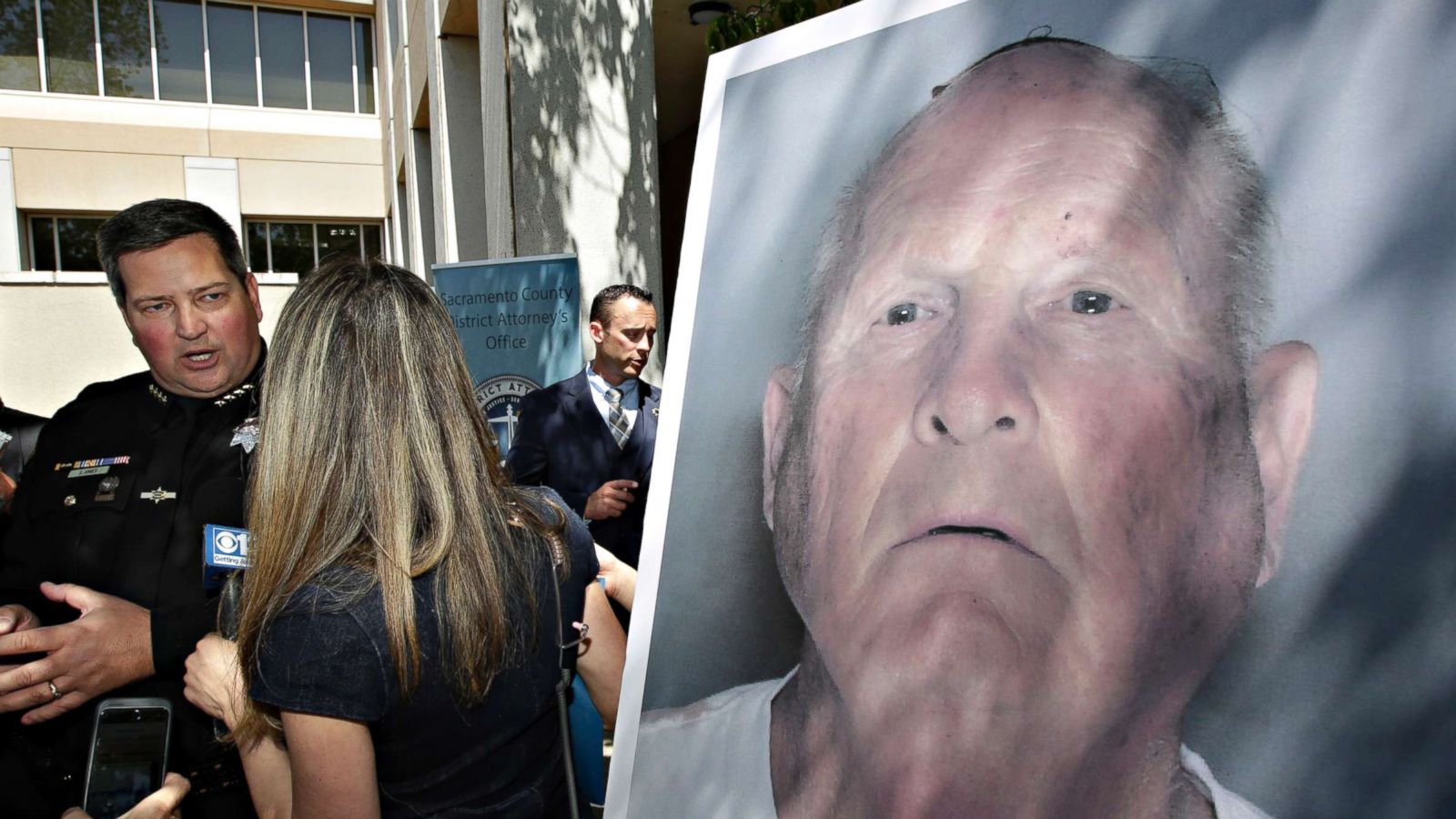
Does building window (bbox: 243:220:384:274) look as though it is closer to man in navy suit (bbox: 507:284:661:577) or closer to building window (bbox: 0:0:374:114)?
building window (bbox: 0:0:374:114)

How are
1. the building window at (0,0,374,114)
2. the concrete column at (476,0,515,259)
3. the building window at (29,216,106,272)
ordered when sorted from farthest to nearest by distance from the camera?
the building window at (0,0,374,114) → the building window at (29,216,106,272) → the concrete column at (476,0,515,259)

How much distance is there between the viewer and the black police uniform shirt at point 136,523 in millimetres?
1808

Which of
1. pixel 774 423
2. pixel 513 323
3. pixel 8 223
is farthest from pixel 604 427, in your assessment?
pixel 8 223

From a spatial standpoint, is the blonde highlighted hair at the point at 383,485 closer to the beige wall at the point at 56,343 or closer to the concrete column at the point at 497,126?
the concrete column at the point at 497,126

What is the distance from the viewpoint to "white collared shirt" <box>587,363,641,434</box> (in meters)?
3.76

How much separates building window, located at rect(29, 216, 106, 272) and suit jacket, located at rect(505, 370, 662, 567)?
15.6 m

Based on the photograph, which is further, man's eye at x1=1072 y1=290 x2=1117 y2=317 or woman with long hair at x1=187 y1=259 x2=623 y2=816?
woman with long hair at x1=187 y1=259 x2=623 y2=816

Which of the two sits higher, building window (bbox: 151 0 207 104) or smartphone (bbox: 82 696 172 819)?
building window (bbox: 151 0 207 104)

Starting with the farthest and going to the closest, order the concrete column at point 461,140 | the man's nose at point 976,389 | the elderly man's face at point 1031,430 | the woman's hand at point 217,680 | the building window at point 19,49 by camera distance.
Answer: the building window at point 19,49
the concrete column at point 461,140
the woman's hand at point 217,680
the man's nose at point 976,389
the elderly man's face at point 1031,430

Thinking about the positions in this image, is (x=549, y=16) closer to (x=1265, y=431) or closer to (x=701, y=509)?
(x=701, y=509)

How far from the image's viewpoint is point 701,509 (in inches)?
53.2

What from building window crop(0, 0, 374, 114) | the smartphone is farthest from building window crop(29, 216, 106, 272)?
the smartphone

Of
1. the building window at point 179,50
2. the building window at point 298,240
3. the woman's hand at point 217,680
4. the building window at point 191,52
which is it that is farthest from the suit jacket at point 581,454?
the building window at point 179,50

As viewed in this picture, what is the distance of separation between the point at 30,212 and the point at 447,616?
18469 millimetres
